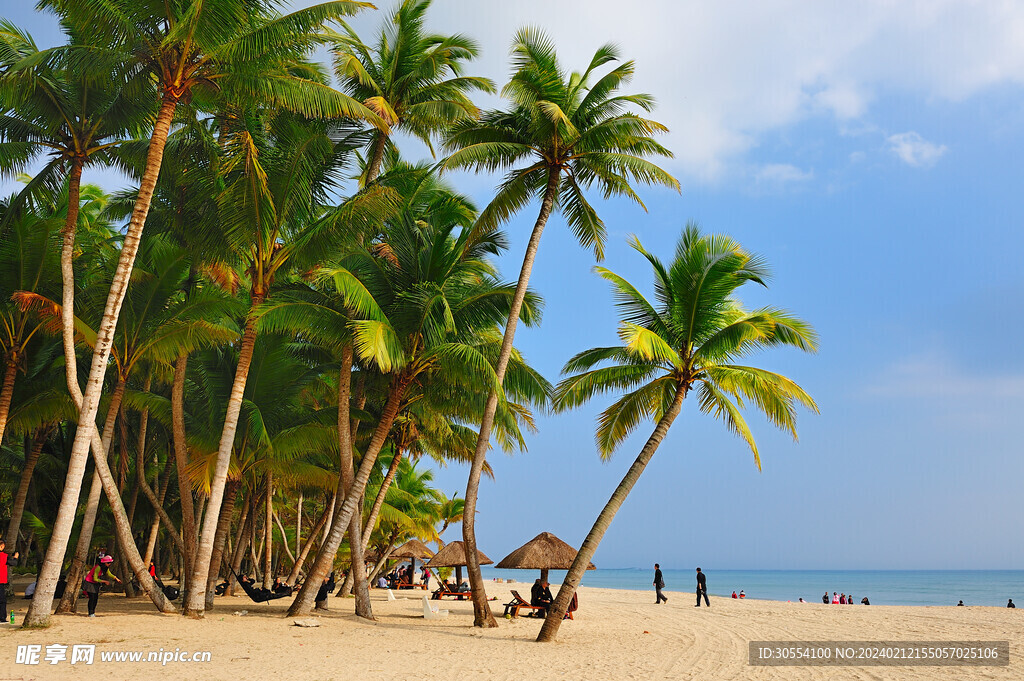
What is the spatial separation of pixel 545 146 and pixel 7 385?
10.6 metres

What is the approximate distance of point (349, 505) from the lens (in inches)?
575

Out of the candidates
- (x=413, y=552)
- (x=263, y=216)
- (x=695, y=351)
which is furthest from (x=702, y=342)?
(x=413, y=552)

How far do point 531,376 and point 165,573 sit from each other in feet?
84.3

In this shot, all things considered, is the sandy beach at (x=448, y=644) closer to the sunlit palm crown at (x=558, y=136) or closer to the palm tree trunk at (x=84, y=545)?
the palm tree trunk at (x=84, y=545)

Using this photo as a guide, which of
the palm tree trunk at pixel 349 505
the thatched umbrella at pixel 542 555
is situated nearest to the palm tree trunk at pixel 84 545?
the palm tree trunk at pixel 349 505

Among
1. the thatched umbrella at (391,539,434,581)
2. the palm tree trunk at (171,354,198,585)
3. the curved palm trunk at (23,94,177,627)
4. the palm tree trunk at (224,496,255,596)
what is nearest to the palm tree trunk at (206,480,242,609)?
the palm tree trunk at (171,354,198,585)

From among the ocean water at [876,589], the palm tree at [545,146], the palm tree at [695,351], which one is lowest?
the ocean water at [876,589]

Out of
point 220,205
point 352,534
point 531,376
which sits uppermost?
point 220,205

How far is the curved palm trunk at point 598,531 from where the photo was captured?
12.7 meters

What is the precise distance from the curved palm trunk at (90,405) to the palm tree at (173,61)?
0.02m

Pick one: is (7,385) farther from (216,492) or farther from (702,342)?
(702,342)

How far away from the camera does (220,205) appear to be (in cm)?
1368

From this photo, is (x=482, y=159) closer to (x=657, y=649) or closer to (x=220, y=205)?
(x=220, y=205)

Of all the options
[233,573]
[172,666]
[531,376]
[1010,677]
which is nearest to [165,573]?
[233,573]
